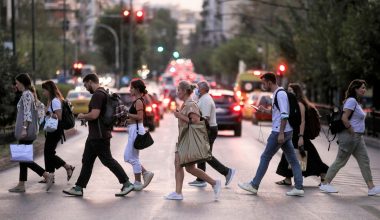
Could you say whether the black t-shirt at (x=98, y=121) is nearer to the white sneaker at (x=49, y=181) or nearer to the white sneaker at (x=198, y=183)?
the white sneaker at (x=49, y=181)

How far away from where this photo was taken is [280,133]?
563 inches

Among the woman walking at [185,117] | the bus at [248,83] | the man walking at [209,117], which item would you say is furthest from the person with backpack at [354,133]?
the bus at [248,83]

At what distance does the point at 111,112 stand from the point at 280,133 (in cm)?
232

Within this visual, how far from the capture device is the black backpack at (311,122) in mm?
16094

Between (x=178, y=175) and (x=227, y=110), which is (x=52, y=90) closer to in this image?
(x=178, y=175)

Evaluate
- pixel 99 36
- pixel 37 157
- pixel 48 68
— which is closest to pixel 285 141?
pixel 37 157

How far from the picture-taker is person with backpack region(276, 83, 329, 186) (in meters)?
15.8

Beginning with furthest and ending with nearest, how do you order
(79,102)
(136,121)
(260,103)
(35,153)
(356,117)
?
(79,102) < (260,103) < (35,153) < (136,121) < (356,117)

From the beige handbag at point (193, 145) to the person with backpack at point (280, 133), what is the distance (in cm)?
114

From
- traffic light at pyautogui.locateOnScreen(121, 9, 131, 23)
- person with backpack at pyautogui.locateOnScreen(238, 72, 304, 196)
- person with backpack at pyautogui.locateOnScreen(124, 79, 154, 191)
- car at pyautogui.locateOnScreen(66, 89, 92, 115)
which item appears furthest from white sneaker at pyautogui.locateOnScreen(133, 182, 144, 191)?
car at pyautogui.locateOnScreen(66, 89, 92, 115)

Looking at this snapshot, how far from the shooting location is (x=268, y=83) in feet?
48.0

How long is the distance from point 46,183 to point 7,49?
628 inches

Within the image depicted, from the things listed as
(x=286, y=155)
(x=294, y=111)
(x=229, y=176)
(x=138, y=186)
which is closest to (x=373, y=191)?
(x=286, y=155)

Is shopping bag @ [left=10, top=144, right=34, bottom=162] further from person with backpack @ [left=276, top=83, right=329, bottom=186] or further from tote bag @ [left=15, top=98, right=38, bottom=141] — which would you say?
person with backpack @ [left=276, top=83, right=329, bottom=186]
